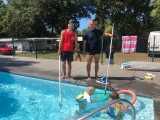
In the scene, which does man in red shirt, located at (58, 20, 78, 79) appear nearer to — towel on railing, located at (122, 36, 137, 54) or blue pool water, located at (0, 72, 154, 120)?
blue pool water, located at (0, 72, 154, 120)

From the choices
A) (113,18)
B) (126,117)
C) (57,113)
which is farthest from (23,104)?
(113,18)

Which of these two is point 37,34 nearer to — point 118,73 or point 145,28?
point 145,28

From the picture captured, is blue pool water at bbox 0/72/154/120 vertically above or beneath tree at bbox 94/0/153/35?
beneath

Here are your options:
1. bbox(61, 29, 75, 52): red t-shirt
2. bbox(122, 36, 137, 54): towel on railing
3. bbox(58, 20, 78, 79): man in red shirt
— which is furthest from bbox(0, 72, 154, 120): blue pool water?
bbox(122, 36, 137, 54): towel on railing

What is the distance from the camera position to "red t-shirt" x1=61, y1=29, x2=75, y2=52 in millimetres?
8379

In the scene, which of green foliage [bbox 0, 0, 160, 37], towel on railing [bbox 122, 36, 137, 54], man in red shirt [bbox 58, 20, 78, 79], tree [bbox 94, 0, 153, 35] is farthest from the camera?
green foliage [bbox 0, 0, 160, 37]

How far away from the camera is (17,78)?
10.5m

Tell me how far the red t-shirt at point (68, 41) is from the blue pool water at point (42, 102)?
49.5 inches

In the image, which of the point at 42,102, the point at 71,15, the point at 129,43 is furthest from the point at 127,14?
the point at 42,102

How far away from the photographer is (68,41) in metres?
8.43

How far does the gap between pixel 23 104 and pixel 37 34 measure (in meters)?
32.2

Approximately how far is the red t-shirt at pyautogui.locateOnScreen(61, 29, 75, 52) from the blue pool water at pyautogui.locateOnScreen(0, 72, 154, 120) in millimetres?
1256

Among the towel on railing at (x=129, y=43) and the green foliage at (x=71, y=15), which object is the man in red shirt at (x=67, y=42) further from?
the green foliage at (x=71, y=15)

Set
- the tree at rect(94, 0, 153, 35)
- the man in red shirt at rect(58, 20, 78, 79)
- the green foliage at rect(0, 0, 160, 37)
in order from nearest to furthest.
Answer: the man in red shirt at rect(58, 20, 78, 79)
the tree at rect(94, 0, 153, 35)
the green foliage at rect(0, 0, 160, 37)
